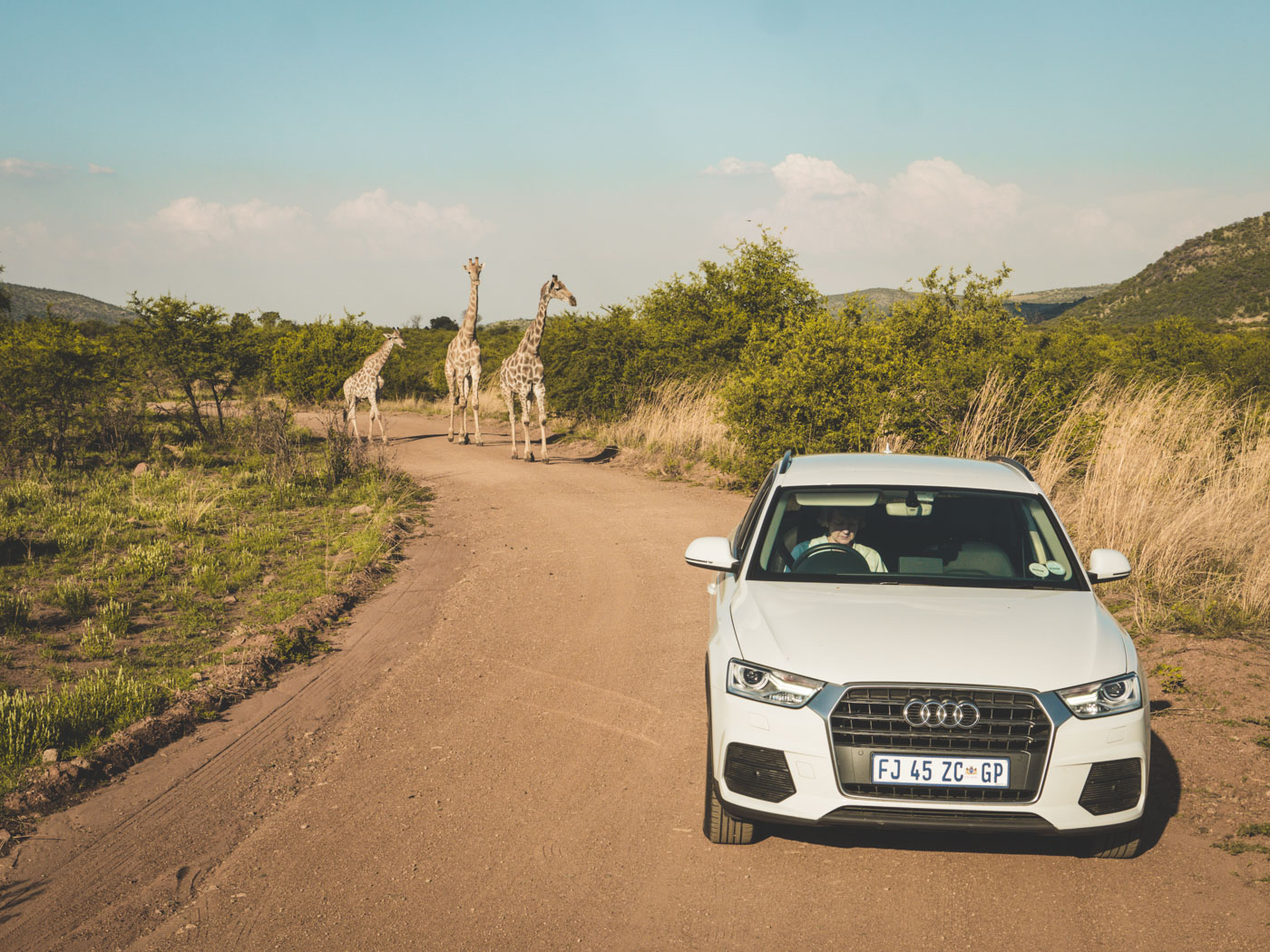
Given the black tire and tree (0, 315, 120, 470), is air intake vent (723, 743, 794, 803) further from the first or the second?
tree (0, 315, 120, 470)

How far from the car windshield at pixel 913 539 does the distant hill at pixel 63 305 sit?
109 m

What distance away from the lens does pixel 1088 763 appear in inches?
126

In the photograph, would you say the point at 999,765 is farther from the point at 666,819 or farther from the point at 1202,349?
the point at 1202,349

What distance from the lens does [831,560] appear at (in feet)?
14.8

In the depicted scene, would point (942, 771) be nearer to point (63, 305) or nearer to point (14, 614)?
point (14, 614)

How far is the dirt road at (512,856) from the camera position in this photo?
3170 mm

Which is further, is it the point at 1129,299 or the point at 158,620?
the point at 1129,299

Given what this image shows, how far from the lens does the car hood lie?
10.8ft

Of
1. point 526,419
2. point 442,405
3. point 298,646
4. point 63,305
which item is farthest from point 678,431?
point 63,305

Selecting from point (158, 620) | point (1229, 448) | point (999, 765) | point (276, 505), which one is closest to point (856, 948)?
point (999, 765)

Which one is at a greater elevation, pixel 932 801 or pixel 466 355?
pixel 466 355

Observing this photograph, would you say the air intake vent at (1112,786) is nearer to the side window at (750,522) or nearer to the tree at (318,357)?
the side window at (750,522)

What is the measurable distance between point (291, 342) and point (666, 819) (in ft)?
76.8

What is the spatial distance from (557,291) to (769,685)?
15833mm
